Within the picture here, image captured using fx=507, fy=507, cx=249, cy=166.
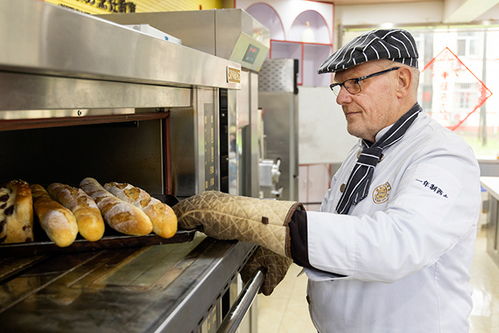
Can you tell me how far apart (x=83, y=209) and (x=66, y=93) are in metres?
0.33

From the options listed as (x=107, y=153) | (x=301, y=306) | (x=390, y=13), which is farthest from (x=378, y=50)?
(x=390, y=13)

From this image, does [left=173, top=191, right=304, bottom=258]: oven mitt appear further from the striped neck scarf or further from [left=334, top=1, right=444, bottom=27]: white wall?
[left=334, top=1, right=444, bottom=27]: white wall

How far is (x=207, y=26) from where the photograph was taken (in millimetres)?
2217

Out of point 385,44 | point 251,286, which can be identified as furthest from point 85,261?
point 385,44

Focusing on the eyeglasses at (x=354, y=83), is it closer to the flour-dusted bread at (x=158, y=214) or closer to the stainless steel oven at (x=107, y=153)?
the stainless steel oven at (x=107, y=153)

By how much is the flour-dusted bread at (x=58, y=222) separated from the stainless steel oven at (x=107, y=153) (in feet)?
0.15

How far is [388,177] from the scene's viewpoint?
4.78 ft

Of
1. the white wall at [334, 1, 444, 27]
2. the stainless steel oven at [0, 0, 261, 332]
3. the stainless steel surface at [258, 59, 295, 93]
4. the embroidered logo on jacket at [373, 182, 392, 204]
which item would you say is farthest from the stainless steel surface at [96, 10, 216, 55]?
the white wall at [334, 1, 444, 27]

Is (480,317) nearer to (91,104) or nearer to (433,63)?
(91,104)

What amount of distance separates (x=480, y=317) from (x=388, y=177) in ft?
9.17

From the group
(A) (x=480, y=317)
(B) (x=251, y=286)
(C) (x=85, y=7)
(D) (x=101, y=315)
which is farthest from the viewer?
(A) (x=480, y=317)

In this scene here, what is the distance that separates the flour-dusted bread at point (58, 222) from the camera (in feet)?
3.26

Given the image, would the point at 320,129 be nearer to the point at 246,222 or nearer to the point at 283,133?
the point at 283,133

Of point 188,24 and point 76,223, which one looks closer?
point 76,223
